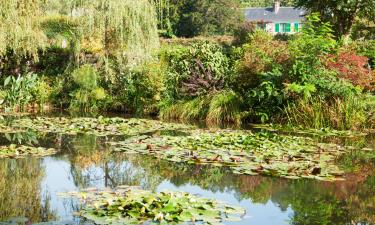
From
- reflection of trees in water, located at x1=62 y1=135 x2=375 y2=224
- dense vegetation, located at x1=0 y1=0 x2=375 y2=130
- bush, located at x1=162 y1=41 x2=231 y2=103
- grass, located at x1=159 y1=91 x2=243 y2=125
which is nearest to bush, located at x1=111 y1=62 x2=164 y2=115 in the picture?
dense vegetation, located at x1=0 y1=0 x2=375 y2=130

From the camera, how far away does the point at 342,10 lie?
20.2 meters

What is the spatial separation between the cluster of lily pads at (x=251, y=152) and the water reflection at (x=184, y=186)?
241mm

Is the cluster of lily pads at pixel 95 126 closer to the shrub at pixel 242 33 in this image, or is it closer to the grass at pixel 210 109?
the grass at pixel 210 109

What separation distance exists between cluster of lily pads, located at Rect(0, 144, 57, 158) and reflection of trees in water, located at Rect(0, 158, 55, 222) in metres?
0.29

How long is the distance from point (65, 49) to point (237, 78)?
786 centimetres

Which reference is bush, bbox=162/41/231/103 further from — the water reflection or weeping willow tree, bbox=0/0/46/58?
the water reflection

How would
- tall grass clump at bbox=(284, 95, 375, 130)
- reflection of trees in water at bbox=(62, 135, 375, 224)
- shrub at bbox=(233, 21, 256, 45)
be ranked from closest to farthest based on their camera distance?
reflection of trees in water at bbox=(62, 135, 375, 224)
tall grass clump at bbox=(284, 95, 375, 130)
shrub at bbox=(233, 21, 256, 45)

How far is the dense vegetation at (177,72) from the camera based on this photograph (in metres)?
13.5

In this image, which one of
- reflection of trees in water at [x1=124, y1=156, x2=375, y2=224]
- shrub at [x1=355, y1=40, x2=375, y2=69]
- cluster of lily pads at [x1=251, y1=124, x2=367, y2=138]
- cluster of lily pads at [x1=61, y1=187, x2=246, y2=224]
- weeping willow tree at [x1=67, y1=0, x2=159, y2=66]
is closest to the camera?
cluster of lily pads at [x1=61, y1=187, x2=246, y2=224]

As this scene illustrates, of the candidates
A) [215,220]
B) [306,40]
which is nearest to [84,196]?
[215,220]

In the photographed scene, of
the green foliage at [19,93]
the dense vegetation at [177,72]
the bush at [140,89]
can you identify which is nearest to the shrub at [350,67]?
the dense vegetation at [177,72]

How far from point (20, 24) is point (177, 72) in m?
5.16

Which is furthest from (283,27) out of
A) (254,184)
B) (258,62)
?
(254,184)

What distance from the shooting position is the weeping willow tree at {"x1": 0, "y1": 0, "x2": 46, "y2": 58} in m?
14.9
